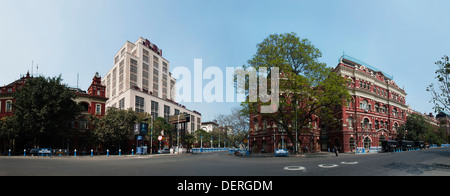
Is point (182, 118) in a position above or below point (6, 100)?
below

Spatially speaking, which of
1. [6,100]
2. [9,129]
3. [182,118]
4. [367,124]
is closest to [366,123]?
[367,124]

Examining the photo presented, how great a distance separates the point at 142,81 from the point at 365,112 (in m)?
69.5

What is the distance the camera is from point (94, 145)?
5156 centimetres

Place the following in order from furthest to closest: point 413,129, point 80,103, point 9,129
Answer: point 413,129
point 80,103
point 9,129

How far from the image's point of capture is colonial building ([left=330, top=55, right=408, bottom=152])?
164 feet

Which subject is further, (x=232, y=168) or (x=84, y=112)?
(x=84, y=112)

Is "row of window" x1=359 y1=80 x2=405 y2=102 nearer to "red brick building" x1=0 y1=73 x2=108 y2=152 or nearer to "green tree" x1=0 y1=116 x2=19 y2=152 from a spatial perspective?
"red brick building" x1=0 y1=73 x2=108 y2=152

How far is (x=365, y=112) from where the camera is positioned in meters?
52.2

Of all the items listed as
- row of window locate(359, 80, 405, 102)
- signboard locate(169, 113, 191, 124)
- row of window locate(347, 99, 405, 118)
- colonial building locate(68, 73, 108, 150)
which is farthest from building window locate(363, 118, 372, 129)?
colonial building locate(68, 73, 108, 150)

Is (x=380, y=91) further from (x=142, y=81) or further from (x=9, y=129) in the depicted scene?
(x=142, y=81)

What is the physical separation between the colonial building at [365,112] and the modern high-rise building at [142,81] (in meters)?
49.6

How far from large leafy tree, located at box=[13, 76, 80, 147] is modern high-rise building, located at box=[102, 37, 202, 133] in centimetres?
2706

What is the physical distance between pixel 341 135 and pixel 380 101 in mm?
14848
